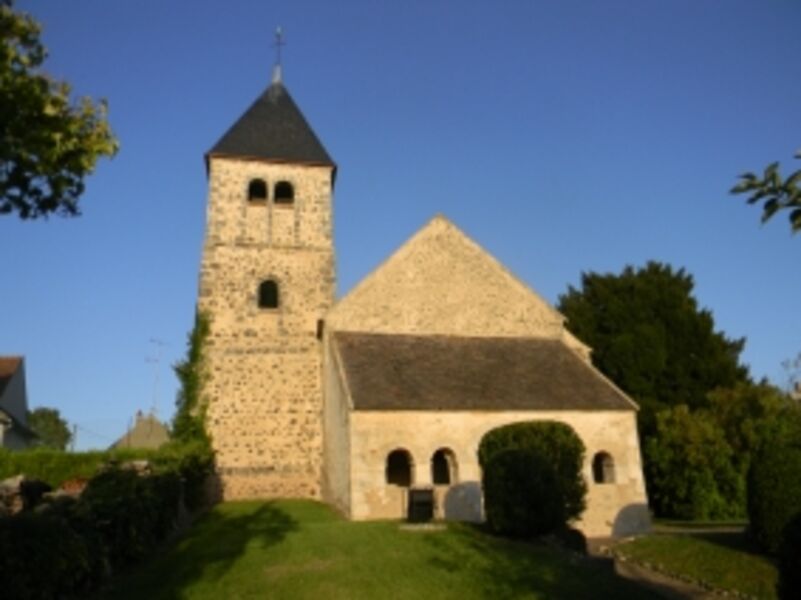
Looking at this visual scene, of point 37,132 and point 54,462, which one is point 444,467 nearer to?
point 54,462

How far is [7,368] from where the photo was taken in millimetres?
34562

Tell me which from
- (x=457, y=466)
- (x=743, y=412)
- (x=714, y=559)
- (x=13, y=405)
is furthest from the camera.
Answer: (x=13, y=405)

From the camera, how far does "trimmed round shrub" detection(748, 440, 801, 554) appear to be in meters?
11.4

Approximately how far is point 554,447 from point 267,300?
14.6 m

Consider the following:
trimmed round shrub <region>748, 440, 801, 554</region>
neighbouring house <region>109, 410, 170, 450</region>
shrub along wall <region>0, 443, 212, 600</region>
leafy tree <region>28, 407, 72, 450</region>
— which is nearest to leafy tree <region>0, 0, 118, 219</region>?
shrub along wall <region>0, 443, 212, 600</region>

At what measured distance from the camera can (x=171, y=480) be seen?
15.5 meters

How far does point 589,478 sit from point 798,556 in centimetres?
1258

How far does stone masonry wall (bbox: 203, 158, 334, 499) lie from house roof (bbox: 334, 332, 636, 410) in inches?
125

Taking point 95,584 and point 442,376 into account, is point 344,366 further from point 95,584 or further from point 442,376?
point 95,584

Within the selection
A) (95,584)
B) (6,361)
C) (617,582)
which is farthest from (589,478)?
(6,361)

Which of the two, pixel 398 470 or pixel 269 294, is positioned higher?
pixel 269 294

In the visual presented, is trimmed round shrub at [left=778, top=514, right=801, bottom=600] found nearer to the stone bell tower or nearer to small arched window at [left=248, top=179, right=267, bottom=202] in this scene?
the stone bell tower

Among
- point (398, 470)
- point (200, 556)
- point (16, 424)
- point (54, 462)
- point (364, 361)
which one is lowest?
point (200, 556)

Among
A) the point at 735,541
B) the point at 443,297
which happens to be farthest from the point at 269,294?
the point at 735,541
